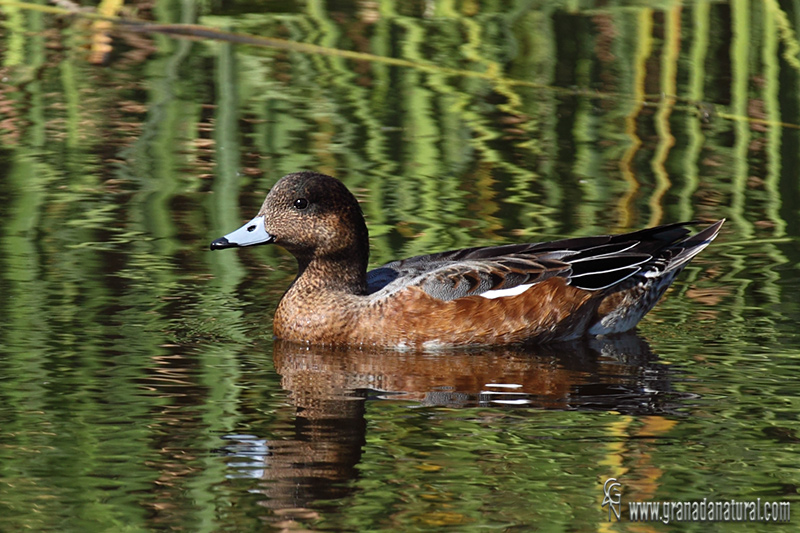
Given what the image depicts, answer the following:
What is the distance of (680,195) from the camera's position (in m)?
10.4

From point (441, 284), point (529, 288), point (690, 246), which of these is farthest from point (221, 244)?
point (690, 246)

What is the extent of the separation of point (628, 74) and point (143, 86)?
14.4 ft

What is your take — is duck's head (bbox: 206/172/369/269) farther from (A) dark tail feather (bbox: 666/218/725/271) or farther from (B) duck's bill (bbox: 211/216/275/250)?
(A) dark tail feather (bbox: 666/218/725/271)

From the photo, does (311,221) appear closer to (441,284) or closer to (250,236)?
(250,236)

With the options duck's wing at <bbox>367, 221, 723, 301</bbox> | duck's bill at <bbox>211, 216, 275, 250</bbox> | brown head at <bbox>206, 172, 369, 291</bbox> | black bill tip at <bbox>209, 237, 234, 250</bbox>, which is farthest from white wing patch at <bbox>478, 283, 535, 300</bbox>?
black bill tip at <bbox>209, 237, 234, 250</bbox>

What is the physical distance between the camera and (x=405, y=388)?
6902mm

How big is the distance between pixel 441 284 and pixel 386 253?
1.31m

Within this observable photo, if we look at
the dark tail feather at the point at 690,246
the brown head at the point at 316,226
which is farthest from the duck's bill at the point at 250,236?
the dark tail feather at the point at 690,246

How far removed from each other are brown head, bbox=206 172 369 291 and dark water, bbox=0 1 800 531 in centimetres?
49

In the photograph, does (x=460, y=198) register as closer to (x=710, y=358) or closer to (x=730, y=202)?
(x=730, y=202)

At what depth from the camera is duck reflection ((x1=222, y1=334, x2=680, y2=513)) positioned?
5.66 metres

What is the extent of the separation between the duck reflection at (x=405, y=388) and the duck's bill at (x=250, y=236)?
585 mm

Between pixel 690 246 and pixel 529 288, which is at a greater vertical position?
pixel 690 246

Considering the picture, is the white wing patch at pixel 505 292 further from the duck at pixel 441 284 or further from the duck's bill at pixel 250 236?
the duck's bill at pixel 250 236
